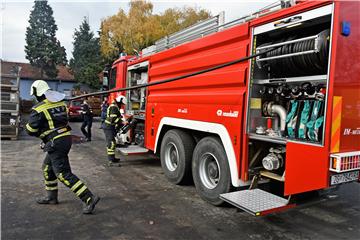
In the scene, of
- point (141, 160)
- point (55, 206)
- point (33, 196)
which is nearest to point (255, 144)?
point (55, 206)

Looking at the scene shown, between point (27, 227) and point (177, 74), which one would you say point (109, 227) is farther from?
point (177, 74)

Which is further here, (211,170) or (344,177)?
(211,170)

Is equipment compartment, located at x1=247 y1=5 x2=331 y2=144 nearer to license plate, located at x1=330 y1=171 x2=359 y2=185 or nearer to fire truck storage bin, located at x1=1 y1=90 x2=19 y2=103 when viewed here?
license plate, located at x1=330 y1=171 x2=359 y2=185

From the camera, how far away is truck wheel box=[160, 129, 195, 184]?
5.29 meters

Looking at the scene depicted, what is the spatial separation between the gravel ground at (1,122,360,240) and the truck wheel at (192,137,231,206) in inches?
7.2

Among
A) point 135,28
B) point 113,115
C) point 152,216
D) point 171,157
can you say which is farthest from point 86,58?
point 152,216

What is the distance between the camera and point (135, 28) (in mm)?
31703

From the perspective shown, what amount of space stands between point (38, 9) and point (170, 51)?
45506mm

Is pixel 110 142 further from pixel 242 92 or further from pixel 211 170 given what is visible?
pixel 242 92

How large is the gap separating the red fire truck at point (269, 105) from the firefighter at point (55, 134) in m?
1.30

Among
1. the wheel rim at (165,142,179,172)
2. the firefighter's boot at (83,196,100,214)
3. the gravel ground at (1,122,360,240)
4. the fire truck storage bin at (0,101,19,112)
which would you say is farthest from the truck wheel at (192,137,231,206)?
the fire truck storage bin at (0,101,19,112)

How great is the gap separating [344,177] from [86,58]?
43324mm

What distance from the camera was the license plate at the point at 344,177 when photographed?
310 cm

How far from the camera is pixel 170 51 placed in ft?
18.9
